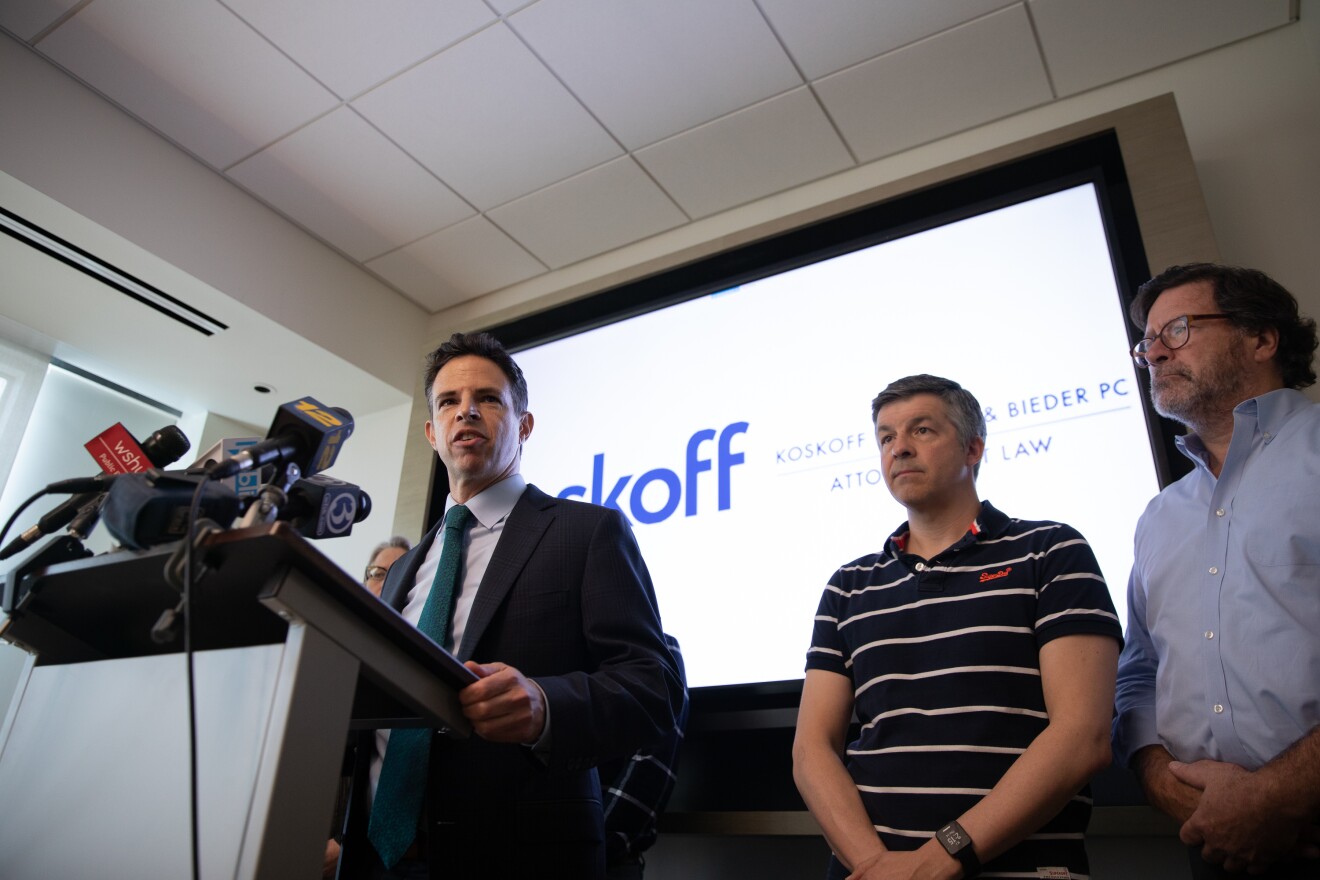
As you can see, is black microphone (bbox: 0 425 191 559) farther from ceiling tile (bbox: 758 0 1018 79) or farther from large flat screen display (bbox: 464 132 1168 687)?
A: ceiling tile (bbox: 758 0 1018 79)

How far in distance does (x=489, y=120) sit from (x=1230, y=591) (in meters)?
2.65

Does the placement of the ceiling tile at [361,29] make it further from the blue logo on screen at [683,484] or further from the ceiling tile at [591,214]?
the blue logo on screen at [683,484]

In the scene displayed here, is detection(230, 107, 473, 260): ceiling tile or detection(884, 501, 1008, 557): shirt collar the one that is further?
detection(230, 107, 473, 260): ceiling tile

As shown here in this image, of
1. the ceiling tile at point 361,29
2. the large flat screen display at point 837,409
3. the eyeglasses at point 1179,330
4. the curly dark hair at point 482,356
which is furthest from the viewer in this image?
the ceiling tile at point 361,29

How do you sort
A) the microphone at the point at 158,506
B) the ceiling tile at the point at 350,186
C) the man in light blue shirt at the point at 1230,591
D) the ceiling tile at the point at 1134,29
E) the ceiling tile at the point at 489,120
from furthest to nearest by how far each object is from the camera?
the ceiling tile at the point at 350,186 → the ceiling tile at the point at 489,120 → the ceiling tile at the point at 1134,29 → the man in light blue shirt at the point at 1230,591 → the microphone at the point at 158,506

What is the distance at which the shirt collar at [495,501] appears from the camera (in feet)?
5.07

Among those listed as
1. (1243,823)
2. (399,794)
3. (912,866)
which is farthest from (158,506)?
(1243,823)

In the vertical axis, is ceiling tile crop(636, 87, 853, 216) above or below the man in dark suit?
above

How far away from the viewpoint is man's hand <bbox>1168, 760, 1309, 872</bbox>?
1.18 meters

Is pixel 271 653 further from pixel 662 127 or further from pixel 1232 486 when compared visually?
pixel 662 127

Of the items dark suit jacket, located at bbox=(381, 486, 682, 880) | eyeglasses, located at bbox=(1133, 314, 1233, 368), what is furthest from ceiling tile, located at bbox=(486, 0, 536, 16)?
eyeglasses, located at bbox=(1133, 314, 1233, 368)

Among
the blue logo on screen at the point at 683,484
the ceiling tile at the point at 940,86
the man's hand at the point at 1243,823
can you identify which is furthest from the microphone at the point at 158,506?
the ceiling tile at the point at 940,86

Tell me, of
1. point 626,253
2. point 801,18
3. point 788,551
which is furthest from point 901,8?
point 788,551

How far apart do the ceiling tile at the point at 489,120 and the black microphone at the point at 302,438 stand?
2136 mm
